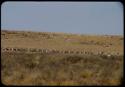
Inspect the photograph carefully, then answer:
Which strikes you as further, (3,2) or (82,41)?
(82,41)

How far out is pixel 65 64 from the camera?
308 inches

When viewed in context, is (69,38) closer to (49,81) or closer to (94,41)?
(94,41)

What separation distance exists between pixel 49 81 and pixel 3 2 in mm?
1767

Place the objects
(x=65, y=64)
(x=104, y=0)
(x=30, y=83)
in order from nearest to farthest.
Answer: (x=104, y=0), (x=30, y=83), (x=65, y=64)

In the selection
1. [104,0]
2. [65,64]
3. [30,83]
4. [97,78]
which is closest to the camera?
[104,0]

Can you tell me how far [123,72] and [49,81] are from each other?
160 centimetres

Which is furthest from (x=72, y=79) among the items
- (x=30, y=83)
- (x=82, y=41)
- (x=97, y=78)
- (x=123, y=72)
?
(x=82, y=41)

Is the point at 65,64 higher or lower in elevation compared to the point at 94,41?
higher

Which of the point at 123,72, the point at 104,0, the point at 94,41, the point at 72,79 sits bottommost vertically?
the point at 94,41

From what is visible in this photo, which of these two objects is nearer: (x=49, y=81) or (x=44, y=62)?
(x=49, y=81)

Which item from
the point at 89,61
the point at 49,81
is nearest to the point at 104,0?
the point at 49,81

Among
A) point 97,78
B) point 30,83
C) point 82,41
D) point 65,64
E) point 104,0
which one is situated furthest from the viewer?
point 82,41

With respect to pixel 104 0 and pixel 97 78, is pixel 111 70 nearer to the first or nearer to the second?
pixel 97 78

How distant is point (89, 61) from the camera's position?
7.88 metres
